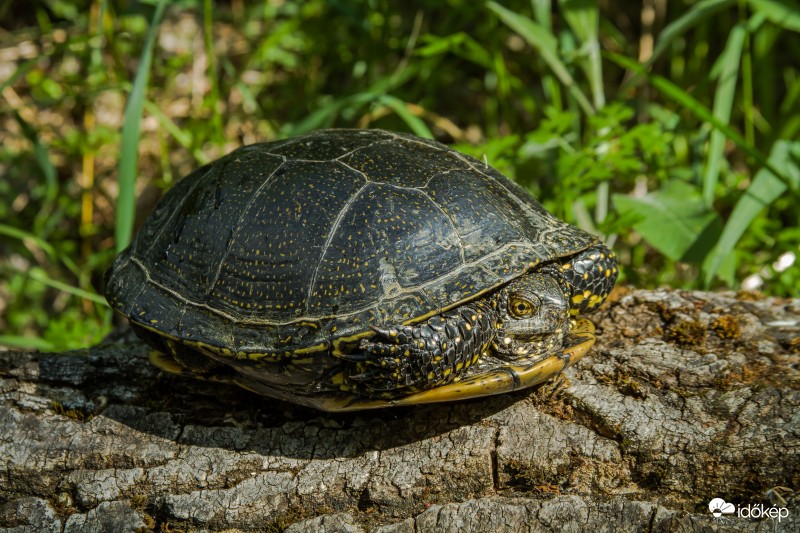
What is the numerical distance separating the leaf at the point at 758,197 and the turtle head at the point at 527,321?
132 cm

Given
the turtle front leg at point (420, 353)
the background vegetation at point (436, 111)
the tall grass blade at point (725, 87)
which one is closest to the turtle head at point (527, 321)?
the turtle front leg at point (420, 353)

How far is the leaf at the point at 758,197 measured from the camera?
3615 mm

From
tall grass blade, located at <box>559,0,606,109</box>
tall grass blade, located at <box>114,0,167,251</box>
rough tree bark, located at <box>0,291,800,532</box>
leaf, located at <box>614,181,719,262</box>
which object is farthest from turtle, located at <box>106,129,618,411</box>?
tall grass blade, located at <box>559,0,606,109</box>

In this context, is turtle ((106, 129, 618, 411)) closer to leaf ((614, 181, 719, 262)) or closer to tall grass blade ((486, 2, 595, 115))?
leaf ((614, 181, 719, 262))

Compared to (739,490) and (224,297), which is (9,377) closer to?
(224,297)

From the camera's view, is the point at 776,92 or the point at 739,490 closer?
the point at 739,490

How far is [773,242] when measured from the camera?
4004 millimetres

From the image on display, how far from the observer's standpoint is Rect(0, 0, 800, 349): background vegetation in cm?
386

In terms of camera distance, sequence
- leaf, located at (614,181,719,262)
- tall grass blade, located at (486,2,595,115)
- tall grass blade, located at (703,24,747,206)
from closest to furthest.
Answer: leaf, located at (614,181,719,262)
tall grass blade, located at (703,24,747,206)
tall grass blade, located at (486,2,595,115)

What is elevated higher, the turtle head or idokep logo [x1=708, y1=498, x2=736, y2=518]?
the turtle head

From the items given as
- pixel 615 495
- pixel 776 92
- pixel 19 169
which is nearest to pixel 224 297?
pixel 615 495

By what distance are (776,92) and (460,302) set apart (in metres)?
4.69

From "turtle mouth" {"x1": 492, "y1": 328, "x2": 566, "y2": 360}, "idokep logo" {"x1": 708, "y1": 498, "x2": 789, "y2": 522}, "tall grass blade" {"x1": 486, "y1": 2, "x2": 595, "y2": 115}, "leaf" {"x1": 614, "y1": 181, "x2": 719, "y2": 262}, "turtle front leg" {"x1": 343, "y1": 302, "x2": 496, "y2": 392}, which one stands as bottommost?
"idokep logo" {"x1": 708, "y1": 498, "x2": 789, "y2": 522}

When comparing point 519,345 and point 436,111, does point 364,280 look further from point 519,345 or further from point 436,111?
point 436,111
